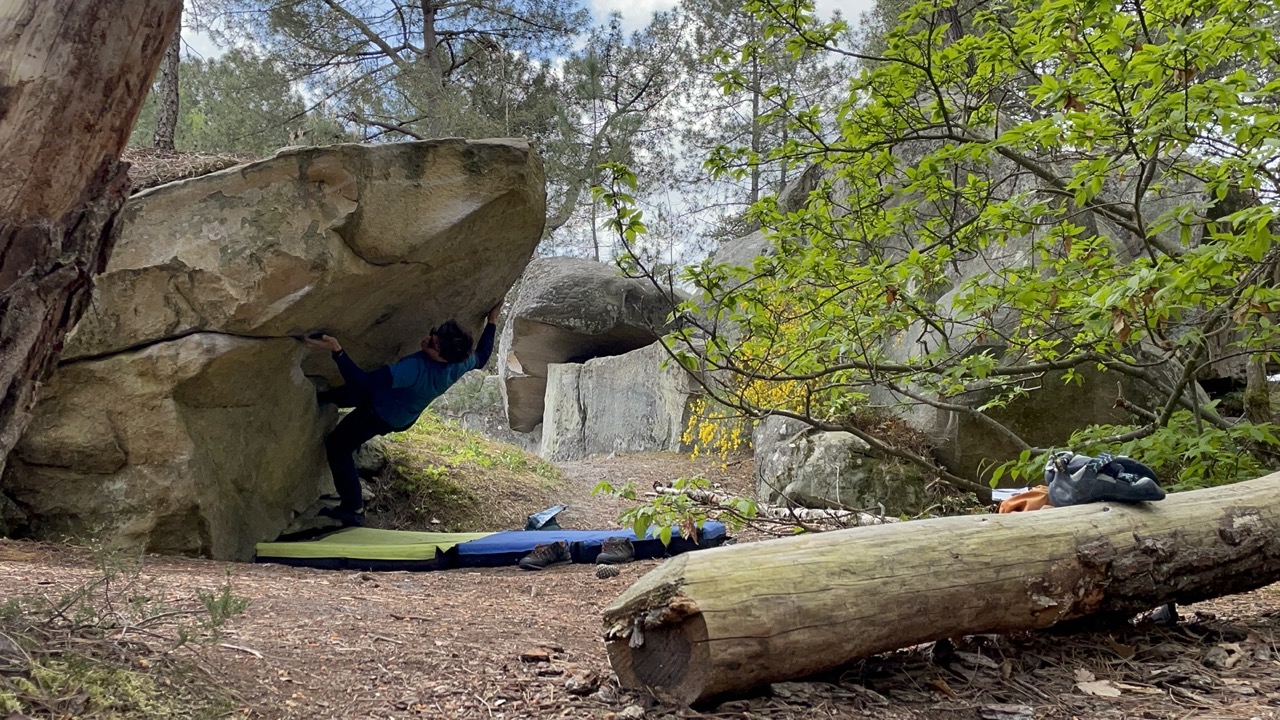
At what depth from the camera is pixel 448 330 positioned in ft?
20.7

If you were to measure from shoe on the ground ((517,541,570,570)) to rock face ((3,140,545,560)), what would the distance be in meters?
1.82

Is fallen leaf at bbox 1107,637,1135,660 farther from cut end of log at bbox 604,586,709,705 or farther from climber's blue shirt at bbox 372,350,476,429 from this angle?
climber's blue shirt at bbox 372,350,476,429

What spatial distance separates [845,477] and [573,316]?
301 inches

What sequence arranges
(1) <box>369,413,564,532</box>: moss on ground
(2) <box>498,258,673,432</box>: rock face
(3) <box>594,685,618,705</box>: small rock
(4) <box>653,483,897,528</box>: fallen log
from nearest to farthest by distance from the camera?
(3) <box>594,685,618,705</box>: small rock, (4) <box>653,483,897,528</box>: fallen log, (1) <box>369,413,564,532</box>: moss on ground, (2) <box>498,258,673,432</box>: rock face

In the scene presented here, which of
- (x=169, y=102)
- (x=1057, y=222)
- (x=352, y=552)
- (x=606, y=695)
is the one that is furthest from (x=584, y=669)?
(x=169, y=102)

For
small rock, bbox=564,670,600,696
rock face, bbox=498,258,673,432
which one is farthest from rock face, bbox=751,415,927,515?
rock face, bbox=498,258,673,432

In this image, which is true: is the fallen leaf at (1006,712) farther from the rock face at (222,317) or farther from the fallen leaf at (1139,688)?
the rock face at (222,317)

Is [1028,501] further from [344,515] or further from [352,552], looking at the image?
[344,515]

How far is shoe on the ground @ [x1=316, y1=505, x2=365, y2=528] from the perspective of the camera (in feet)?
20.8

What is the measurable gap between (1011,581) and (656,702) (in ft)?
4.06

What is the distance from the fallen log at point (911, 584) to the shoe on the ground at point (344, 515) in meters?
4.50

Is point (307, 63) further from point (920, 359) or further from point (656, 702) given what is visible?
point (656, 702)

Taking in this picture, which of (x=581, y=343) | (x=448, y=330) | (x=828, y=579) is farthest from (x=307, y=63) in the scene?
(x=828, y=579)

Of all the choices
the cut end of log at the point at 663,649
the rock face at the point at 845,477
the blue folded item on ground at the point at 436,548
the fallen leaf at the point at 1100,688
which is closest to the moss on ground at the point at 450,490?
the blue folded item on ground at the point at 436,548
